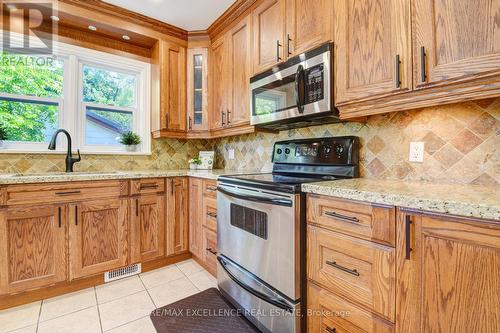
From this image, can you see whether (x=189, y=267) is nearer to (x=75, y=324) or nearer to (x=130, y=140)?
(x=75, y=324)

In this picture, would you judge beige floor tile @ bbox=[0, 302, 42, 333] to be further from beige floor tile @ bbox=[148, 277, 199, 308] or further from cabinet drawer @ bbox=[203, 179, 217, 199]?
cabinet drawer @ bbox=[203, 179, 217, 199]

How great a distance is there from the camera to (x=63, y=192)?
1.88 meters

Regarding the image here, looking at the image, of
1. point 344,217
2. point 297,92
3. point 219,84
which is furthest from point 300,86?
point 219,84

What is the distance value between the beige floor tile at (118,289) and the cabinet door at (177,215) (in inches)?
15.7

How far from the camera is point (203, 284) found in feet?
6.89

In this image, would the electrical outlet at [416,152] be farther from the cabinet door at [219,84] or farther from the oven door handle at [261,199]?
the cabinet door at [219,84]

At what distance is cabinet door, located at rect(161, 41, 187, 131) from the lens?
8.68 ft

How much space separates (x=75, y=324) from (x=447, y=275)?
2.10 metres

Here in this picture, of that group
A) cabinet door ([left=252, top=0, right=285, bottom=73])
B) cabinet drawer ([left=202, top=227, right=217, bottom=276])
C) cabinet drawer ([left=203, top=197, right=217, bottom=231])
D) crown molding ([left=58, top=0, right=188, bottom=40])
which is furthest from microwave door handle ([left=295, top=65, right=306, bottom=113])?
crown molding ([left=58, top=0, right=188, bottom=40])

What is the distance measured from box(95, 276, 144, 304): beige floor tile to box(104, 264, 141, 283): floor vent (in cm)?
4

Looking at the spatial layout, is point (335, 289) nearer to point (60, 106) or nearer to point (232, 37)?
point (232, 37)

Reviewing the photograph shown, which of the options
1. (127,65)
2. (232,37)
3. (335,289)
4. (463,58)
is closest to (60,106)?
(127,65)

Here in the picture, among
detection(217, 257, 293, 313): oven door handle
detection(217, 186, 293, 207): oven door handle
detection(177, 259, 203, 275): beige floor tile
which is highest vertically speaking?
detection(217, 186, 293, 207): oven door handle

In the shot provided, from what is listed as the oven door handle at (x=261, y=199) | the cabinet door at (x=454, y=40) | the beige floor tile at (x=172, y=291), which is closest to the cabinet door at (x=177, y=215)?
the beige floor tile at (x=172, y=291)
